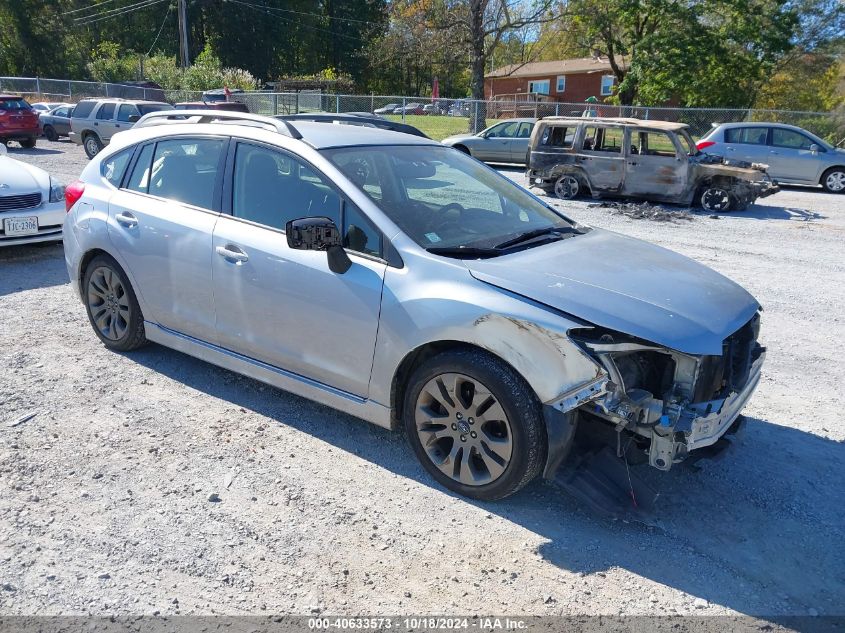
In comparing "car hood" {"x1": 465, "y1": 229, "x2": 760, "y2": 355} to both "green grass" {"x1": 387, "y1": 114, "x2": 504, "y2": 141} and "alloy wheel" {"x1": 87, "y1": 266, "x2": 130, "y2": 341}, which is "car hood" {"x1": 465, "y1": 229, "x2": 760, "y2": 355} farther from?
"green grass" {"x1": 387, "y1": 114, "x2": 504, "y2": 141}

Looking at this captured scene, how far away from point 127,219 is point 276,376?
5.56 ft

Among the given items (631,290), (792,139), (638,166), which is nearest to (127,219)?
(631,290)

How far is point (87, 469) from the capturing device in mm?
3750

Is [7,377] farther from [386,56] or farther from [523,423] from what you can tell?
[386,56]

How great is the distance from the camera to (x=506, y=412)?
3.27m

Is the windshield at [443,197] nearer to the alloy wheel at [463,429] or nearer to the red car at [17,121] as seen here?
the alloy wheel at [463,429]

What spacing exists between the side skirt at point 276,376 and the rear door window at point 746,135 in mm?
16597

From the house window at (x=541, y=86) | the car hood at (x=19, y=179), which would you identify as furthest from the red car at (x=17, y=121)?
the house window at (x=541, y=86)

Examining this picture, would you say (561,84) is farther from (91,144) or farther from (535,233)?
(535,233)

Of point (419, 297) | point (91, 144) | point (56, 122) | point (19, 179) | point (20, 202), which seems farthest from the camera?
point (56, 122)

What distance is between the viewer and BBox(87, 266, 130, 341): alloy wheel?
5.08m

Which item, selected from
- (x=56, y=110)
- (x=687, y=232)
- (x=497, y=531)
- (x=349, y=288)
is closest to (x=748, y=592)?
(x=497, y=531)

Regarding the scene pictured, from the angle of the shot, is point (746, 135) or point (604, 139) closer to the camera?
point (604, 139)

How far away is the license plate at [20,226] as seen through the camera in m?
7.83
